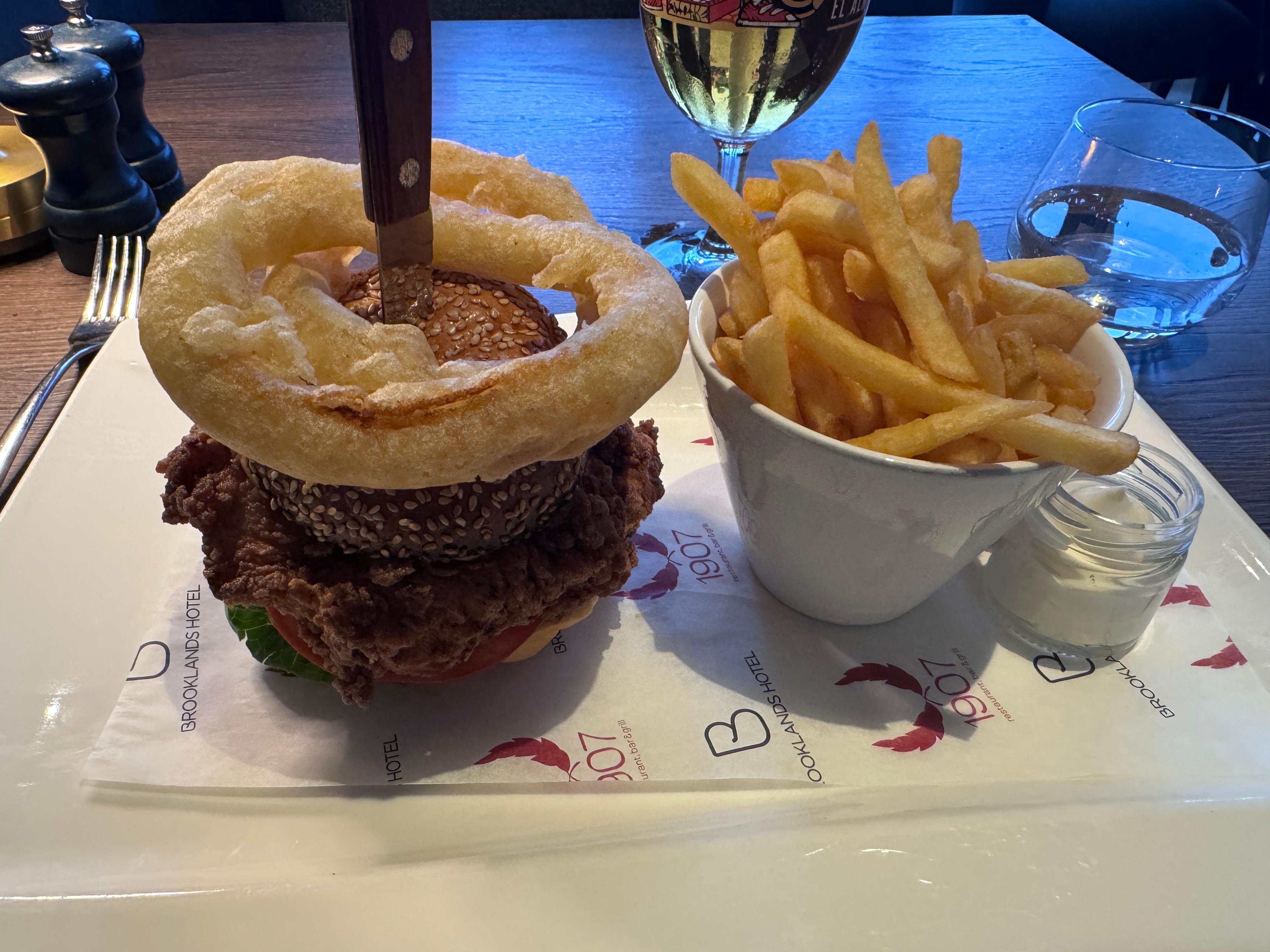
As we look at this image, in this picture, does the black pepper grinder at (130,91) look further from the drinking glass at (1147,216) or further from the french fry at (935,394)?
the drinking glass at (1147,216)

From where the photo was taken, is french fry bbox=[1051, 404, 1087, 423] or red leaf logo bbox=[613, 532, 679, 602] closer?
french fry bbox=[1051, 404, 1087, 423]

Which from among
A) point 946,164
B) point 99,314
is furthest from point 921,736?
point 99,314

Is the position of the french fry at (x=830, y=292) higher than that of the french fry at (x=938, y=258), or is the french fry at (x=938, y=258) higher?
the french fry at (x=938, y=258)

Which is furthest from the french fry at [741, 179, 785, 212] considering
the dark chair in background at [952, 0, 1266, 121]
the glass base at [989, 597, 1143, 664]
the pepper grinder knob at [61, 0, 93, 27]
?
the dark chair in background at [952, 0, 1266, 121]

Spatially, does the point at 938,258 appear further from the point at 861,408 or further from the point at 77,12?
the point at 77,12

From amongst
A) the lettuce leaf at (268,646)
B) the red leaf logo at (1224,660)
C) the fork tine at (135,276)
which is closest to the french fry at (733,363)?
the lettuce leaf at (268,646)

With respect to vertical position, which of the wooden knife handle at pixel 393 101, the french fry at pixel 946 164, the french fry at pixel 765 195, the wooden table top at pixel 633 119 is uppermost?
the wooden knife handle at pixel 393 101

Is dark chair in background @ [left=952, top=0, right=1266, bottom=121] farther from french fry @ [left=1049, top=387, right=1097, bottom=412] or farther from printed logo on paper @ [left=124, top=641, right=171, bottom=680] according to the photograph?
printed logo on paper @ [left=124, top=641, right=171, bottom=680]
